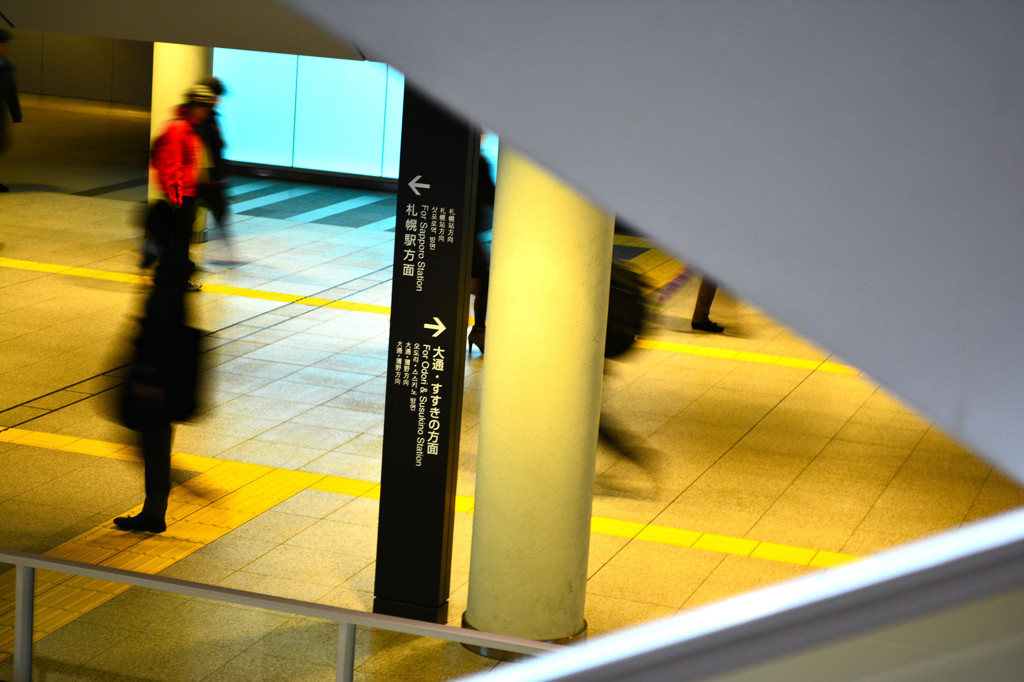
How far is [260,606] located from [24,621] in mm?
1099

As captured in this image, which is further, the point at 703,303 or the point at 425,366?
the point at 703,303

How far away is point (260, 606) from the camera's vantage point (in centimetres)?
368

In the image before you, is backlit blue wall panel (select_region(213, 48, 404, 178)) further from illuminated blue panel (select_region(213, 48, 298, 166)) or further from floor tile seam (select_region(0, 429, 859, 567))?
floor tile seam (select_region(0, 429, 859, 567))

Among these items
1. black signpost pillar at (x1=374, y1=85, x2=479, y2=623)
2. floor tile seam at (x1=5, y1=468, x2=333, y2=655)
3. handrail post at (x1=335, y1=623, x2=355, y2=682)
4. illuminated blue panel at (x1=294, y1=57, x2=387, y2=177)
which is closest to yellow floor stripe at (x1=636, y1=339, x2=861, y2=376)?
floor tile seam at (x1=5, y1=468, x2=333, y2=655)

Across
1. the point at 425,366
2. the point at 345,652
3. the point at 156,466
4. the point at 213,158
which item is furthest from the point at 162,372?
the point at 213,158

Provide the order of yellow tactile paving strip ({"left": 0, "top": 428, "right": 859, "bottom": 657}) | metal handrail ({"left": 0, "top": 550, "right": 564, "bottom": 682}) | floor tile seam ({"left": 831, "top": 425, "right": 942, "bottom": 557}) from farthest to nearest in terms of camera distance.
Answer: floor tile seam ({"left": 831, "top": 425, "right": 942, "bottom": 557}) < yellow tactile paving strip ({"left": 0, "top": 428, "right": 859, "bottom": 657}) < metal handrail ({"left": 0, "top": 550, "right": 564, "bottom": 682})

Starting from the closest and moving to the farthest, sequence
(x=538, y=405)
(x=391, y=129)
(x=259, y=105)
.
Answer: (x=538, y=405), (x=391, y=129), (x=259, y=105)

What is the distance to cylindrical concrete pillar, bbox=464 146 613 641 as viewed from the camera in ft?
14.9

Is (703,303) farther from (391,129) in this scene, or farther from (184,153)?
(391,129)

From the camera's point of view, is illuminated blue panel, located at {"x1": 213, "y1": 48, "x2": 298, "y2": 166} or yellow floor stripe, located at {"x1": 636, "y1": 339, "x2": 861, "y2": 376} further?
illuminated blue panel, located at {"x1": 213, "y1": 48, "x2": 298, "y2": 166}

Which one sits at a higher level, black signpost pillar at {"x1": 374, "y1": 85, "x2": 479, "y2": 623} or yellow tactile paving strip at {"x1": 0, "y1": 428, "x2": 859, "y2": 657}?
black signpost pillar at {"x1": 374, "y1": 85, "x2": 479, "y2": 623}

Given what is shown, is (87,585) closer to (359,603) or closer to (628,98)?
(359,603)

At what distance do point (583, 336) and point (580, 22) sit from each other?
4107mm

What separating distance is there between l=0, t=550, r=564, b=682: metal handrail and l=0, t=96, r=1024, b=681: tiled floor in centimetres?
40
